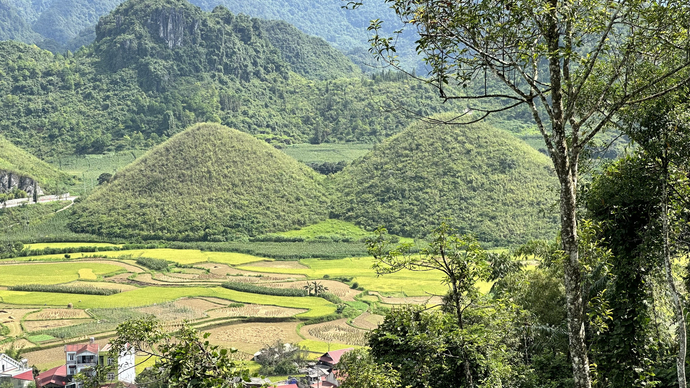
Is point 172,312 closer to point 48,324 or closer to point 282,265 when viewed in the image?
point 48,324

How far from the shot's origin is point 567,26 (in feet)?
16.0

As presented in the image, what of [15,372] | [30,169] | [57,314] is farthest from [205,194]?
[15,372]

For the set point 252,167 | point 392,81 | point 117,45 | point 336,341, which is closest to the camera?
point 336,341

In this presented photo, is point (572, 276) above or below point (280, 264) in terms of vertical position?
above

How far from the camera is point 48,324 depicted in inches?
1148

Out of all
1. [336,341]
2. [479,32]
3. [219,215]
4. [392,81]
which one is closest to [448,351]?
[479,32]

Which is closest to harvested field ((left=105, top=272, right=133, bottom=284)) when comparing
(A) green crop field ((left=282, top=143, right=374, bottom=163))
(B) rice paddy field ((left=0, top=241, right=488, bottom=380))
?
(B) rice paddy field ((left=0, top=241, right=488, bottom=380))

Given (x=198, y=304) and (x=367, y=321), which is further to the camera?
(x=198, y=304)

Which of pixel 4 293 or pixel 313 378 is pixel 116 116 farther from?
pixel 313 378

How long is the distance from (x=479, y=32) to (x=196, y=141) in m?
56.7

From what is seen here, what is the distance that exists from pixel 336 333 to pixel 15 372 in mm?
12603

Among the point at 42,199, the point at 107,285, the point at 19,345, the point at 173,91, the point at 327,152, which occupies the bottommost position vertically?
the point at 19,345

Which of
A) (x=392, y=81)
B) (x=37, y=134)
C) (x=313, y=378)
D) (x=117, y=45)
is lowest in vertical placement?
(x=313, y=378)

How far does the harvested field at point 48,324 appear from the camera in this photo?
2858cm
